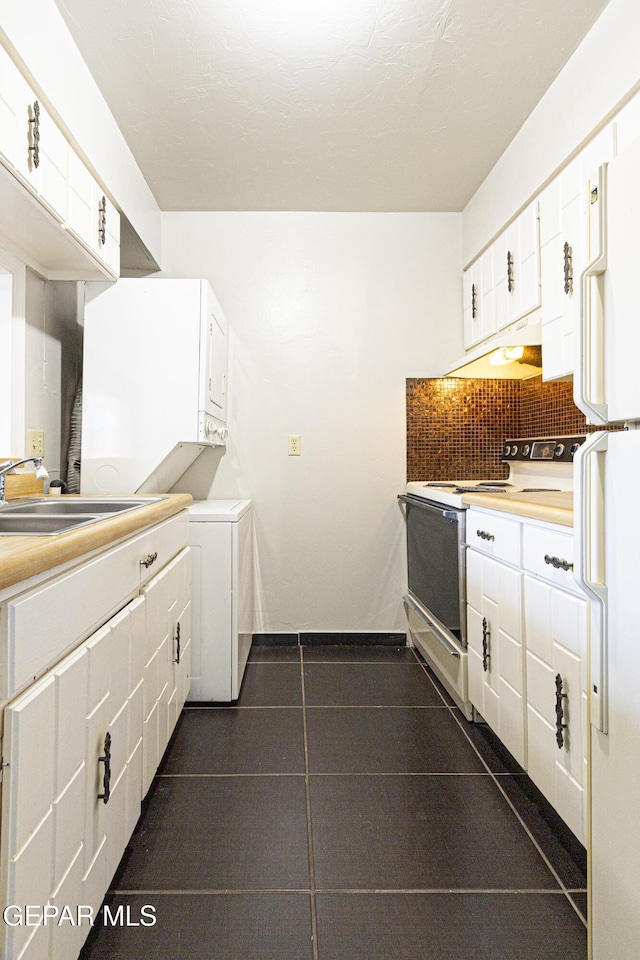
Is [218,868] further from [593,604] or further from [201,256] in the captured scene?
[201,256]

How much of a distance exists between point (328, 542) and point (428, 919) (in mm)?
2035

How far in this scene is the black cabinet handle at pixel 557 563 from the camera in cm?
140

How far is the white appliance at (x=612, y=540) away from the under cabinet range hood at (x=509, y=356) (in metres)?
1.19

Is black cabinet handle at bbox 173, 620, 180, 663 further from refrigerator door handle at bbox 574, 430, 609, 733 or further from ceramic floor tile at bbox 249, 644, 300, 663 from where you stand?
refrigerator door handle at bbox 574, 430, 609, 733

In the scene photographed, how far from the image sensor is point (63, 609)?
962mm

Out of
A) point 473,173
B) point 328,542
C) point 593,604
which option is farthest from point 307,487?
point 593,604

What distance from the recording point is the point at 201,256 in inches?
123


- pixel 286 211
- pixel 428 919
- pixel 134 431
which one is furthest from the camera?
pixel 286 211

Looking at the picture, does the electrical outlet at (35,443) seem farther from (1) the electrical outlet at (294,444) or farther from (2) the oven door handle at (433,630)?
(2) the oven door handle at (433,630)

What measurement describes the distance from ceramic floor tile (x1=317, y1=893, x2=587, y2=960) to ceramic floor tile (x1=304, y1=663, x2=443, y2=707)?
3.52 feet

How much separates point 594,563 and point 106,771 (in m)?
1.03

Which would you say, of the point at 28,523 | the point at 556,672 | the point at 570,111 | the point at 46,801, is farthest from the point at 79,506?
the point at 570,111

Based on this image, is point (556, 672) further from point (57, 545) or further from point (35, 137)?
point (35, 137)

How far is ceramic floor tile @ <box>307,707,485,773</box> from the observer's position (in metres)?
1.87
